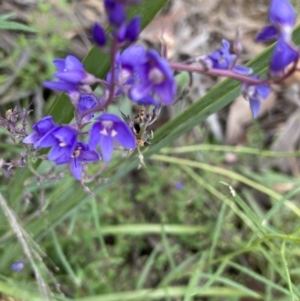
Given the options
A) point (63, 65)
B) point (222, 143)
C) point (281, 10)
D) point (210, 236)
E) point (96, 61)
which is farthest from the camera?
point (222, 143)

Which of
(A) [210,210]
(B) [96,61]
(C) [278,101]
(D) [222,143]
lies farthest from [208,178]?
(B) [96,61]

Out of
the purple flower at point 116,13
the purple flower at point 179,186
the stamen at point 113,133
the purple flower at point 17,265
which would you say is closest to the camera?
the purple flower at point 116,13

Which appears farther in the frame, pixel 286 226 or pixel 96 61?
pixel 286 226

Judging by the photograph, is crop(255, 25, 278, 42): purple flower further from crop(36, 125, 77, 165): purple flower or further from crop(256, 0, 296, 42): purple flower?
crop(36, 125, 77, 165): purple flower

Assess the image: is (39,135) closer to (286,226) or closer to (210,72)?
(210,72)

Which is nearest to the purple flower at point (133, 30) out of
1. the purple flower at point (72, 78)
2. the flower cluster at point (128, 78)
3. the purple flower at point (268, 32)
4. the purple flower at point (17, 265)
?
the flower cluster at point (128, 78)

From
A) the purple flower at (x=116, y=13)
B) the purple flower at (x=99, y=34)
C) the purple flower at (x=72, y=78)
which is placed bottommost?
the purple flower at (x=72, y=78)

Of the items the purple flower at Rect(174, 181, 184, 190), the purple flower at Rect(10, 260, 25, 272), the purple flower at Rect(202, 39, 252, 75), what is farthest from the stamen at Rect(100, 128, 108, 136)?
the purple flower at Rect(174, 181, 184, 190)

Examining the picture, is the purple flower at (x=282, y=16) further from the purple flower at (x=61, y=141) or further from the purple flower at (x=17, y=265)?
the purple flower at (x=17, y=265)

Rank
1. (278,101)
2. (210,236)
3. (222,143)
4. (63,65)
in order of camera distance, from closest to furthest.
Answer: (63,65) → (210,236) → (222,143) → (278,101)
